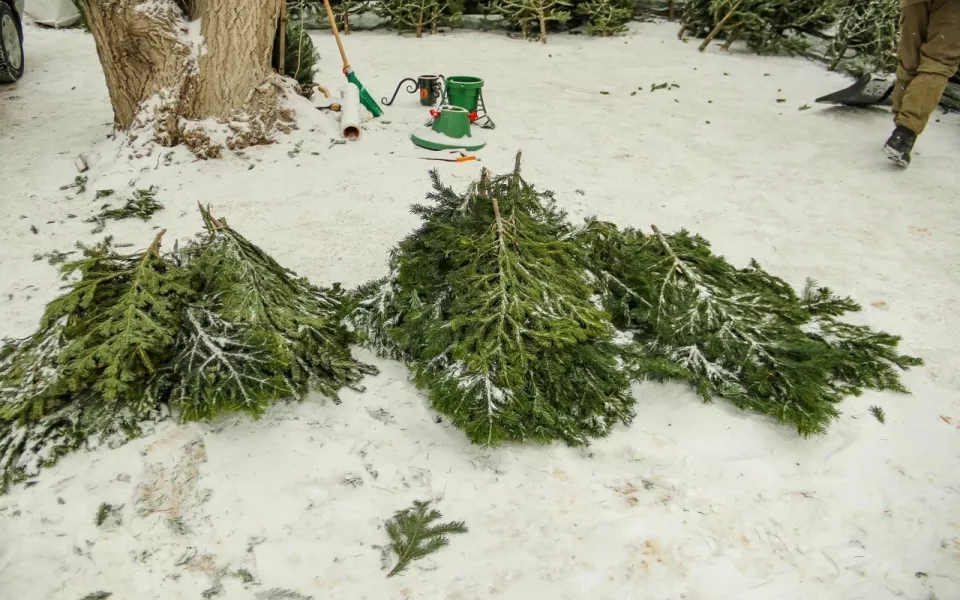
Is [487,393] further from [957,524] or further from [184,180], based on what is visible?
[184,180]

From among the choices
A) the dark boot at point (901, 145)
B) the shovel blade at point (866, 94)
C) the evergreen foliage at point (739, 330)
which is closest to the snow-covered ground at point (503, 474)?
the evergreen foliage at point (739, 330)

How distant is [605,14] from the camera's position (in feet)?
32.4

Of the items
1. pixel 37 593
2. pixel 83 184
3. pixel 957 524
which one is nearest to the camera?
pixel 37 593

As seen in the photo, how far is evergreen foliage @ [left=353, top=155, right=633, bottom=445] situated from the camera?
7.61 ft

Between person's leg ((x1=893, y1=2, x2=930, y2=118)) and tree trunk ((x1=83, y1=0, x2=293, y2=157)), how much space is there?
5817 mm

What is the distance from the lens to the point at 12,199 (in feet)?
13.9

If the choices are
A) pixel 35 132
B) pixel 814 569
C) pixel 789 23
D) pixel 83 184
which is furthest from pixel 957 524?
pixel 789 23

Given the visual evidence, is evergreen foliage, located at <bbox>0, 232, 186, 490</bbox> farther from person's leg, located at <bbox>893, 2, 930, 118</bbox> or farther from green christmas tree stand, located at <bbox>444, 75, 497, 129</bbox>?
person's leg, located at <bbox>893, 2, 930, 118</bbox>

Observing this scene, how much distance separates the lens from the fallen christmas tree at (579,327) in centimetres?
235

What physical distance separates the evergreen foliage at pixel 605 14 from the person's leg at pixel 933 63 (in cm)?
550

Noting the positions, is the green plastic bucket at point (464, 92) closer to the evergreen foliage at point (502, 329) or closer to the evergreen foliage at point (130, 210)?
the evergreen foliage at point (130, 210)

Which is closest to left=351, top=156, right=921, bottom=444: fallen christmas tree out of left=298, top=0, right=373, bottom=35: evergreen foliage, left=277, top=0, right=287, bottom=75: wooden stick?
left=277, top=0, right=287, bottom=75: wooden stick

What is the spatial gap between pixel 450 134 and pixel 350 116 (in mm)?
976

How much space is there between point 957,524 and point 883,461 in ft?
1.05
